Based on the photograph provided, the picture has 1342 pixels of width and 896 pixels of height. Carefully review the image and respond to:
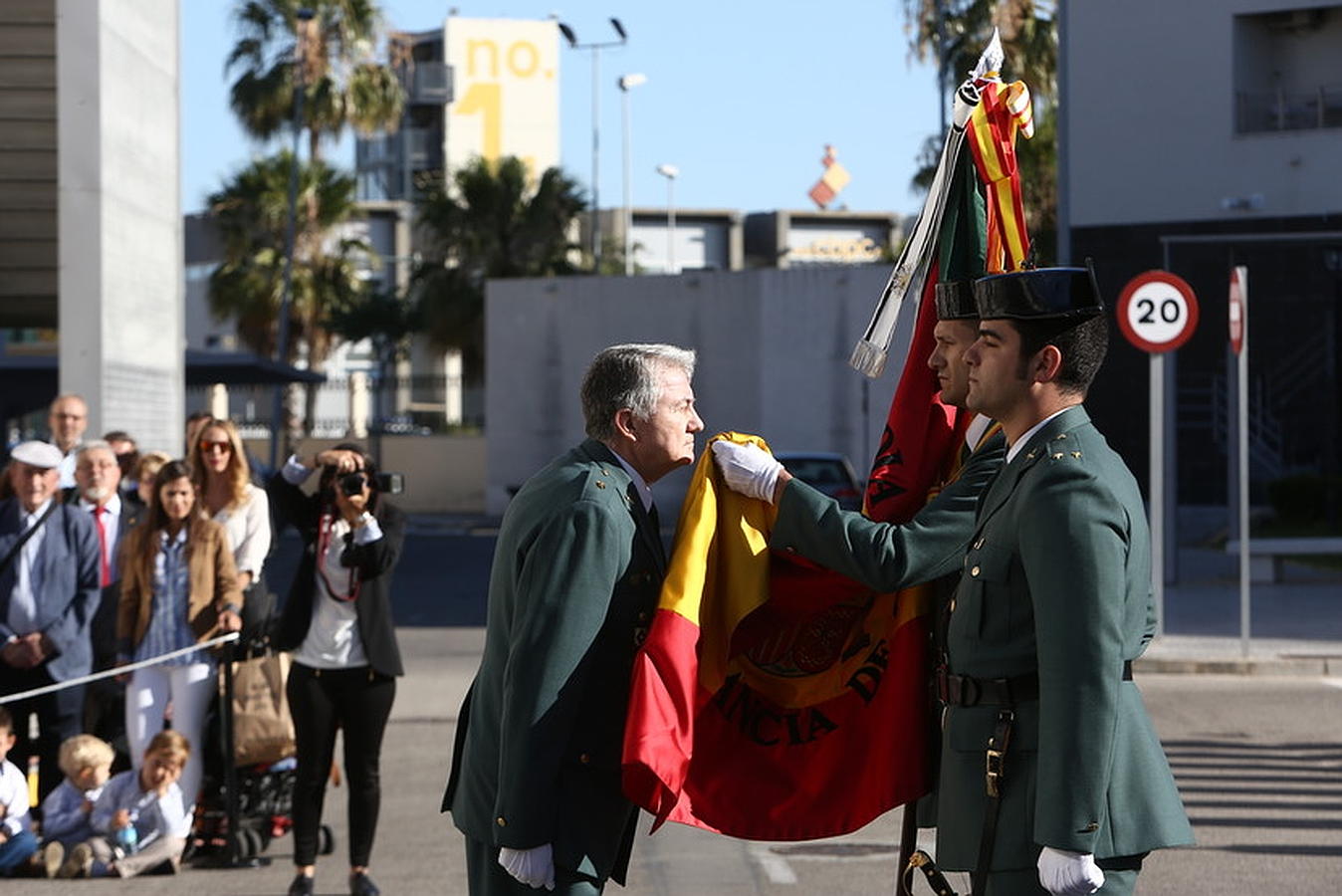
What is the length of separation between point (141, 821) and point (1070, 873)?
571cm

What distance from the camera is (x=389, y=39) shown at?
46344 mm

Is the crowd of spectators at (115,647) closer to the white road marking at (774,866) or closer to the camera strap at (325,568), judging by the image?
the camera strap at (325,568)

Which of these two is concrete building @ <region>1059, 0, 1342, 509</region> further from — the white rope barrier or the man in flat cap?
the white rope barrier

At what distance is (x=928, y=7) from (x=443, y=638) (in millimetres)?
25136

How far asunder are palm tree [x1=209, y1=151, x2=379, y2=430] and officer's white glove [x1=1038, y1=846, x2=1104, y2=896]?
42.5 m

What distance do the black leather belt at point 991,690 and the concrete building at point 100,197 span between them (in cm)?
1117

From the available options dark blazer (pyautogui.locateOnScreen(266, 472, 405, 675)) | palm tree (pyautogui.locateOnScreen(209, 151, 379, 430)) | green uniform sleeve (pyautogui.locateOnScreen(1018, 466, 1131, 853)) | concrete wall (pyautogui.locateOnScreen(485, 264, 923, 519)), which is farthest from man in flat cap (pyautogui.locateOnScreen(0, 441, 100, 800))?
palm tree (pyautogui.locateOnScreen(209, 151, 379, 430))

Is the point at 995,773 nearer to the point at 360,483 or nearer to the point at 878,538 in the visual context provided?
the point at 878,538

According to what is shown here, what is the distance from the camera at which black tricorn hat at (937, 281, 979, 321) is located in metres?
4.41

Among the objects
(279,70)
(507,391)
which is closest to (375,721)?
(507,391)

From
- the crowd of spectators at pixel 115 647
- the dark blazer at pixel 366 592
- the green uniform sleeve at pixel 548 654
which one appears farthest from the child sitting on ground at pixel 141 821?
the green uniform sleeve at pixel 548 654

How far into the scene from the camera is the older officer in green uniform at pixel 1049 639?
12.5 feet

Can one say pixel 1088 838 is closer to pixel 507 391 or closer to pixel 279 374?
pixel 279 374

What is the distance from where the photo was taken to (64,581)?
923 cm
